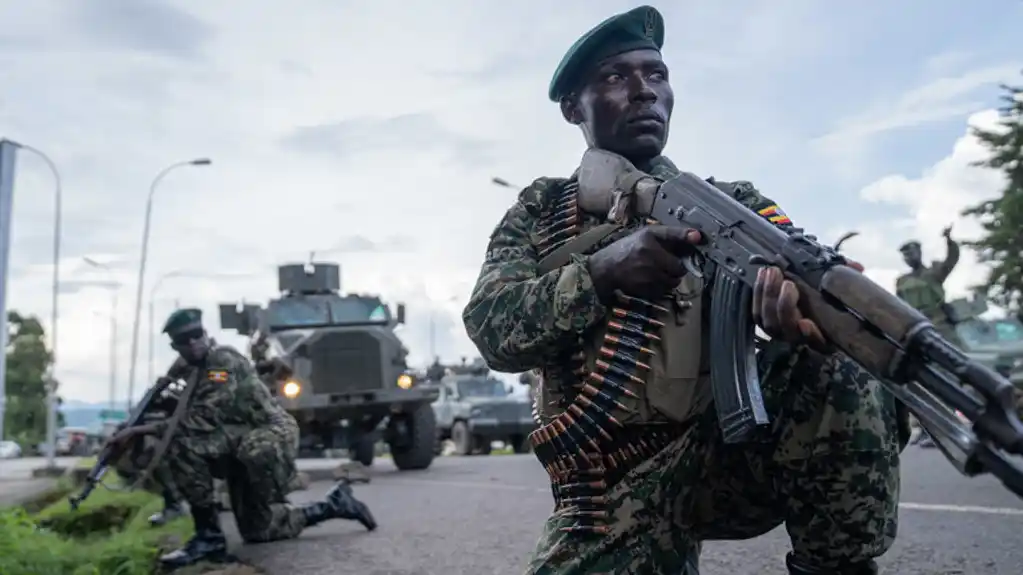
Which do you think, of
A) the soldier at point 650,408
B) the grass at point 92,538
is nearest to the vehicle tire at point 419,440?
the grass at point 92,538

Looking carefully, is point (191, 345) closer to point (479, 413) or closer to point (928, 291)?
point (928, 291)

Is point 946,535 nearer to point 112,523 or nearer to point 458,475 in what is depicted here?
point 112,523

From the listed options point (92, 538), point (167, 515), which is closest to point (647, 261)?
point (167, 515)

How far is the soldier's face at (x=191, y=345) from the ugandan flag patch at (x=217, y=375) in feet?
0.37

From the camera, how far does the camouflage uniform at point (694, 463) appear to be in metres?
2.26

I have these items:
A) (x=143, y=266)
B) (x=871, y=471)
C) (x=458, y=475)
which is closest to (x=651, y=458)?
(x=871, y=471)

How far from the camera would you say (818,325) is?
202cm

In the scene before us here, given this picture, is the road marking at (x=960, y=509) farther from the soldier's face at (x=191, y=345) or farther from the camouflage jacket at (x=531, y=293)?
the soldier's face at (x=191, y=345)

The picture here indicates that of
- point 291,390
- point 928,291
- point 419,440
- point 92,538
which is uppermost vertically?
point 928,291

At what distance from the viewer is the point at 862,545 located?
2262mm

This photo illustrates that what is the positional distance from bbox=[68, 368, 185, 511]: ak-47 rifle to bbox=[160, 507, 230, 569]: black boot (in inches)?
34.9

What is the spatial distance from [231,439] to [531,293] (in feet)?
15.6

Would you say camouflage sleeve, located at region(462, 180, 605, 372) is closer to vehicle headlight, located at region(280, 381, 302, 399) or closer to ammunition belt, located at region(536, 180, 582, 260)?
ammunition belt, located at region(536, 180, 582, 260)

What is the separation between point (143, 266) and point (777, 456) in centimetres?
2738
